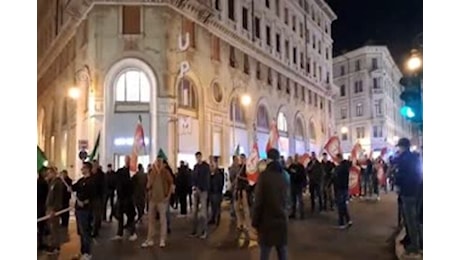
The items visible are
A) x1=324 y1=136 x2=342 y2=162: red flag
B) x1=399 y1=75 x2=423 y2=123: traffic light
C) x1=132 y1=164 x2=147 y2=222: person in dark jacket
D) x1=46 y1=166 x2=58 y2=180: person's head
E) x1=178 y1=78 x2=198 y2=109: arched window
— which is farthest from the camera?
x1=178 y1=78 x2=198 y2=109: arched window

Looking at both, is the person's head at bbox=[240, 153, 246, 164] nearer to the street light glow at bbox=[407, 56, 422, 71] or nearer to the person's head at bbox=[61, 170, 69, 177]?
the person's head at bbox=[61, 170, 69, 177]

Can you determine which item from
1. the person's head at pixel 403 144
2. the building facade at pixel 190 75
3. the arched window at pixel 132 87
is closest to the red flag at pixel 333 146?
the building facade at pixel 190 75

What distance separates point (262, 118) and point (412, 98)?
4536mm

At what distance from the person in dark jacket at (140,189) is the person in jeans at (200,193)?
64cm

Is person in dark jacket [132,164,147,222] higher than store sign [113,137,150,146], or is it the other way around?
store sign [113,137,150,146]

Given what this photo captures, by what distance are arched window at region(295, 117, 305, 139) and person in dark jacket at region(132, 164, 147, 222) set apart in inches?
82.1

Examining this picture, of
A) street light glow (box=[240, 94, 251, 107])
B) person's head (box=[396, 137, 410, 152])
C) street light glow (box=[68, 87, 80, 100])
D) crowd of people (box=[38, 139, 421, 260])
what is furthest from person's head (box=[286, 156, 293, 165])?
street light glow (box=[68, 87, 80, 100])

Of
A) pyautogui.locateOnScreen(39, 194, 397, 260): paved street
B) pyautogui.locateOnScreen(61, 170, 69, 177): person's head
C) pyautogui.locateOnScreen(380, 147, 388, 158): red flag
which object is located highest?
pyautogui.locateOnScreen(380, 147, 388, 158): red flag

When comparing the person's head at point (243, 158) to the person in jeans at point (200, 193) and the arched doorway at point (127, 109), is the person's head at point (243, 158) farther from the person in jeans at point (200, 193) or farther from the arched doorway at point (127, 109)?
the arched doorway at point (127, 109)

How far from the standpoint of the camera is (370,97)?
4.86m

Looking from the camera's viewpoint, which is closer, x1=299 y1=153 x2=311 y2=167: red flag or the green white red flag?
the green white red flag

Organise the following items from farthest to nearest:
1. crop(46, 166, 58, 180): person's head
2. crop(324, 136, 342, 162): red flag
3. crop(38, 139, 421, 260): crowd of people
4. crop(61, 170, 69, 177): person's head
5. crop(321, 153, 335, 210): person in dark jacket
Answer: crop(321, 153, 335, 210): person in dark jacket
crop(324, 136, 342, 162): red flag
crop(61, 170, 69, 177): person's head
crop(46, 166, 58, 180): person's head
crop(38, 139, 421, 260): crowd of people

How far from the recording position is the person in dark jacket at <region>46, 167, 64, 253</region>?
5064 millimetres
